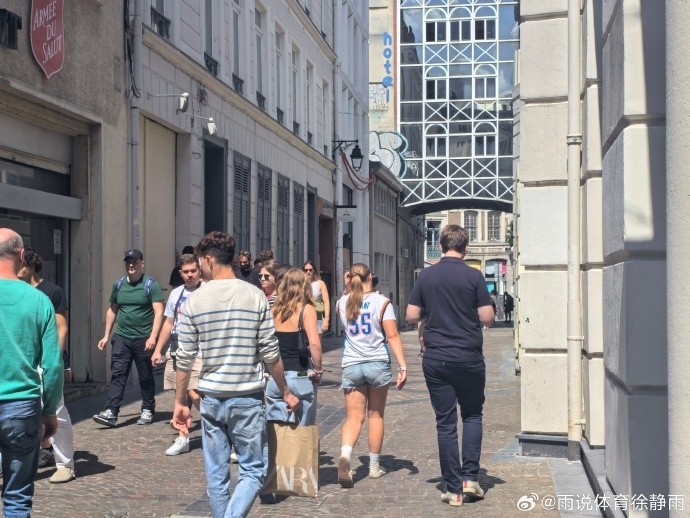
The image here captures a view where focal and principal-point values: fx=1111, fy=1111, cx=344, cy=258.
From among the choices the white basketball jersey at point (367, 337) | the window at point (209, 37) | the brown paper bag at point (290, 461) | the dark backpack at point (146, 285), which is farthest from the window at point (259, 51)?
the brown paper bag at point (290, 461)

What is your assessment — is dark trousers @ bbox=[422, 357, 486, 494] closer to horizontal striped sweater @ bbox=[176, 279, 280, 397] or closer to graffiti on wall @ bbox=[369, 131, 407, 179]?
horizontal striped sweater @ bbox=[176, 279, 280, 397]

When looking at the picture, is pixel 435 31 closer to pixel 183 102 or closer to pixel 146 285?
pixel 183 102

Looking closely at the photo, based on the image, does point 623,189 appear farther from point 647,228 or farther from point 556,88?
point 556,88

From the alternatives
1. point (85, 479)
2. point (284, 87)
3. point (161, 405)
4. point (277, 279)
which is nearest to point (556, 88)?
point (277, 279)

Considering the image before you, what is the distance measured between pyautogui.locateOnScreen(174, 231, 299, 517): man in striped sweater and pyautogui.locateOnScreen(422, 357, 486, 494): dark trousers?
1.86 meters

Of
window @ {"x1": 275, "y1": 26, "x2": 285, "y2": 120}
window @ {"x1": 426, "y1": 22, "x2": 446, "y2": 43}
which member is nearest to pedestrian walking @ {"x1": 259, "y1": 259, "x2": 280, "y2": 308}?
window @ {"x1": 275, "y1": 26, "x2": 285, "y2": 120}

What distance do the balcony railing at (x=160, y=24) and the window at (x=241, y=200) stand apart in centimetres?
429

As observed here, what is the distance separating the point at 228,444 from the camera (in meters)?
6.12

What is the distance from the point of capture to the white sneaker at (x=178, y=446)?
961 cm

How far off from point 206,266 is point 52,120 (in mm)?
Answer: 7888

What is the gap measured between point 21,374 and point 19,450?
37 centimetres

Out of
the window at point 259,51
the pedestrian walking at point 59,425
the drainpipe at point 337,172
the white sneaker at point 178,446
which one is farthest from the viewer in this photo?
the drainpipe at point 337,172

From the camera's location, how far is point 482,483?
831 cm

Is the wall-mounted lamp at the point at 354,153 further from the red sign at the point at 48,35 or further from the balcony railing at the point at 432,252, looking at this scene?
the balcony railing at the point at 432,252
